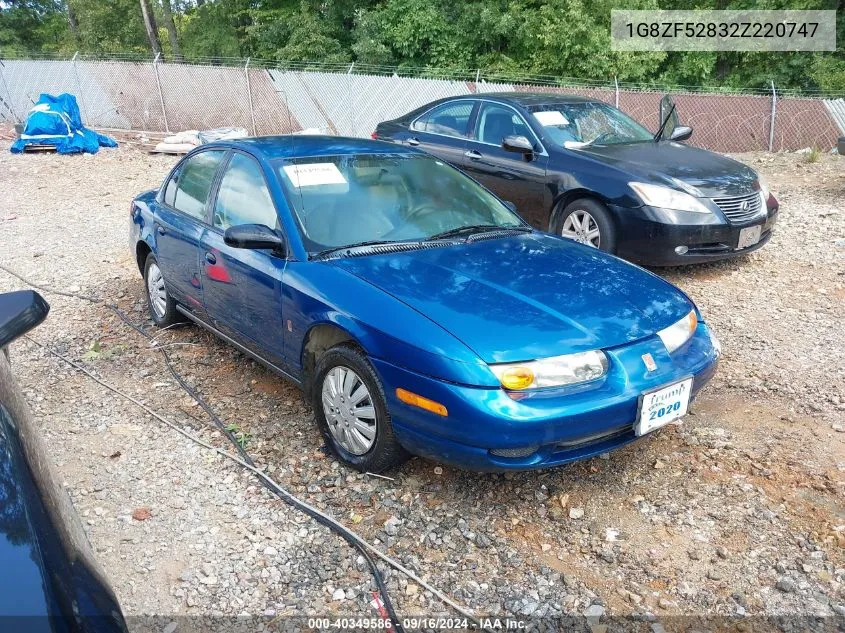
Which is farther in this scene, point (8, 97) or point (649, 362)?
point (8, 97)

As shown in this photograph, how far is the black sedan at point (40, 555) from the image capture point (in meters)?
1.41

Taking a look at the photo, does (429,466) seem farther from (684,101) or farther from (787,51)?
(787,51)

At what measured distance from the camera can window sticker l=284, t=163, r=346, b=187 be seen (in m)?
3.92

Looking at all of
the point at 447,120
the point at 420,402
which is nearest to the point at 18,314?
the point at 420,402

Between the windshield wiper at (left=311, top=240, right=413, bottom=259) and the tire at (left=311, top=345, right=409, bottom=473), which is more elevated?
the windshield wiper at (left=311, top=240, right=413, bottom=259)

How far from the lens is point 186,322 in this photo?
18.0 ft

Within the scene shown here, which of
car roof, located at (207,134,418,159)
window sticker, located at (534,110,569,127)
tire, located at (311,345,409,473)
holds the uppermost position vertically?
car roof, located at (207,134,418,159)

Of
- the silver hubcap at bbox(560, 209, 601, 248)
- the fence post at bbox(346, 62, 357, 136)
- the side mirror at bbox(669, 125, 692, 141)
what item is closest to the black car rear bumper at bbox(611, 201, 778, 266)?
the silver hubcap at bbox(560, 209, 601, 248)

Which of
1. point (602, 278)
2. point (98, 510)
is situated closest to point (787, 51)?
point (602, 278)

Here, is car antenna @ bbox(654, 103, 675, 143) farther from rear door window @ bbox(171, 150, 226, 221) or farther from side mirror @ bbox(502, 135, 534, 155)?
rear door window @ bbox(171, 150, 226, 221)

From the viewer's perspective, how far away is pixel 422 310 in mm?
3086

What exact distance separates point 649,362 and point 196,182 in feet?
10.4

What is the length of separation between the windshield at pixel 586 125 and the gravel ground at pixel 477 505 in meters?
2.38

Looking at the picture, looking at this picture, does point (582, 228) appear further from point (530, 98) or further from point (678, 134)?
point (678, 134)
